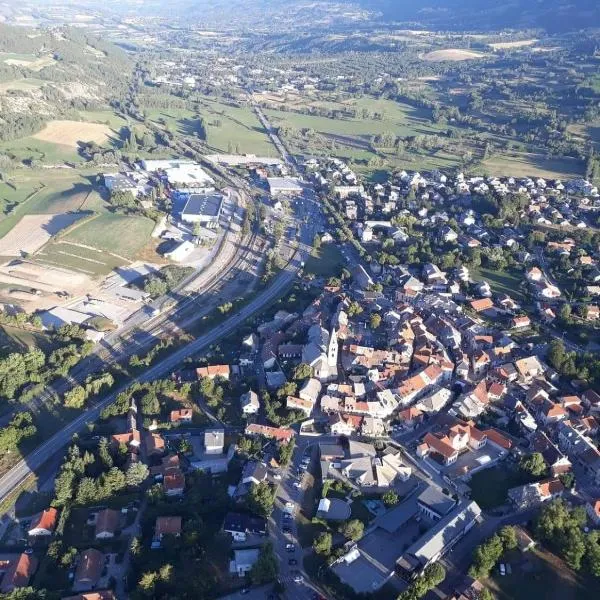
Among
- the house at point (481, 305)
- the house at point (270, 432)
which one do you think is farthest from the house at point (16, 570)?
the house at point (481, 305)

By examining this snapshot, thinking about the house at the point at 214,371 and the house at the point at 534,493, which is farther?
the house at the point at 214,371

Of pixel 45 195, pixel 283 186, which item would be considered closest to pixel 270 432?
pixel 283 186

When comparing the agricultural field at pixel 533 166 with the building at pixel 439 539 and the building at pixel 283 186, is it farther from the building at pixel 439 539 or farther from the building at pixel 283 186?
the building at pixel 439 539

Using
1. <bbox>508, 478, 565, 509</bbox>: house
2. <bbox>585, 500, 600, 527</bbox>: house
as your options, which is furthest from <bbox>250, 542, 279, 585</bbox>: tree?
<bbox>585, 500, 600, 527</bbox>: house

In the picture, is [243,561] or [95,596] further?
[243,561]

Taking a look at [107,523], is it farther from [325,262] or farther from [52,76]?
[52,76]

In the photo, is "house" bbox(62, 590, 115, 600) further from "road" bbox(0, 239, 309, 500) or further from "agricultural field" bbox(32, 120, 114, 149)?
"agricultural field" bbox(32, 120, 114, 149)
